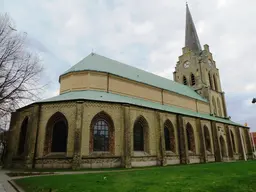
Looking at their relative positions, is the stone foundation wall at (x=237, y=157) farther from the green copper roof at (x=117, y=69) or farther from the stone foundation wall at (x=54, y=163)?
the stone foundation wall at (x=54, y=163)

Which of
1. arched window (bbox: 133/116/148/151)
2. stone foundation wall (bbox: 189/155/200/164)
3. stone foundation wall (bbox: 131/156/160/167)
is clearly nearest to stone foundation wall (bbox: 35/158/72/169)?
stone foundation wall (bbox: 131/156/160/167)

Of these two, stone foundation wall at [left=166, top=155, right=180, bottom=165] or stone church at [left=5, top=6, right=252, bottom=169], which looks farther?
stone foundation wall at [left=166, top=155, right=180, bottom=165]

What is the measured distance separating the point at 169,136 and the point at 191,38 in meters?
27.8

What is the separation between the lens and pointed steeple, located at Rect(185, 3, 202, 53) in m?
43.3

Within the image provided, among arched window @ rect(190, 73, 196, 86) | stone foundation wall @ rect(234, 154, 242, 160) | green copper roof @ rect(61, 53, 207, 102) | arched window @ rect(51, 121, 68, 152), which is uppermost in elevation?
arched window @ rect(190, 73, 196, 86)

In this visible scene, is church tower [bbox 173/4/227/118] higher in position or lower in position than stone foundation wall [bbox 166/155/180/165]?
higher

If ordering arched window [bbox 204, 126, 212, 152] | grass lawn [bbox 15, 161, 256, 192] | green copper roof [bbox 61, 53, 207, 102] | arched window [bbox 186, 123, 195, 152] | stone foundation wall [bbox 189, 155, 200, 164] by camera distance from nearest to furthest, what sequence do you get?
grass lawn [bbox 15, 161, 256, 192] → green copper roof [bbox 61, 53, 207, 102] → stone foundation wall [bbox 189, 155, 200, 164] → arched window [bbox 186, 123, 195, 152] → arched window [bbox 204, 126, 212, 152]

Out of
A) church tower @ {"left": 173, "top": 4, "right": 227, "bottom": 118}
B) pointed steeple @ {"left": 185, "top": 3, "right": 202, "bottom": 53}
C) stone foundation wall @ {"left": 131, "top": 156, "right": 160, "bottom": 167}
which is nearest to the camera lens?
stone foundation wall @ {"left": 131, "top": 156, "right": 160, "bottom": 167}

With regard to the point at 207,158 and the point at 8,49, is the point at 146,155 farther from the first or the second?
the point at 8,49

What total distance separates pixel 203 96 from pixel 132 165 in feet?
80.7

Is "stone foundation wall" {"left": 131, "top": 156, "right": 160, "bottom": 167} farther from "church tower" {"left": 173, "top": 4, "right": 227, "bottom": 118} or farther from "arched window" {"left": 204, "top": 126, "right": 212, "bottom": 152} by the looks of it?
"church tower" {"left": 173, "top": 4, "right": 227, "bottom": 118}

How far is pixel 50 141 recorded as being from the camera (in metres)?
19.3

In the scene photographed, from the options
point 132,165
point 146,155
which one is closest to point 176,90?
point 146,155

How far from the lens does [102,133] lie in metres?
19.7
